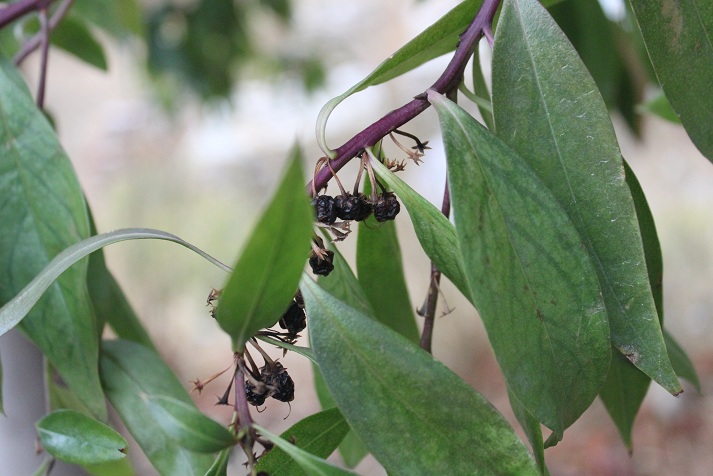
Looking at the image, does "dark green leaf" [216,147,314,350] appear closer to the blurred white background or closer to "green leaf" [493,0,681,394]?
"green leaf" [493,0,681,394]

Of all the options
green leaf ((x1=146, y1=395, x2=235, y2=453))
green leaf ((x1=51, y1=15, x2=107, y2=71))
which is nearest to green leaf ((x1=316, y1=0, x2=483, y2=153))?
green leaf ((x1=146, y1=395, x2=235, y2=453))

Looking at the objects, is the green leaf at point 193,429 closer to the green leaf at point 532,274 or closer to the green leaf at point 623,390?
the green leaf at point 532,274

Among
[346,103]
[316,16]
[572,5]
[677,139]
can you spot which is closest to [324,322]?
[572,5]

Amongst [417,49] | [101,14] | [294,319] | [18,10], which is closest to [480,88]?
[417,49]

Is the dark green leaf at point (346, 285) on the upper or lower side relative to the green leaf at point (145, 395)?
upper

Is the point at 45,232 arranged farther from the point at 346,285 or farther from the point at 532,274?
the point at 532,274

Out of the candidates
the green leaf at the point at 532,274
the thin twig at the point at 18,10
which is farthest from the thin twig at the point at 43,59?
the green leaf at the point at 532,274

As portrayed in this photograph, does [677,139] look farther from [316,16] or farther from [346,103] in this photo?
[316,16]
